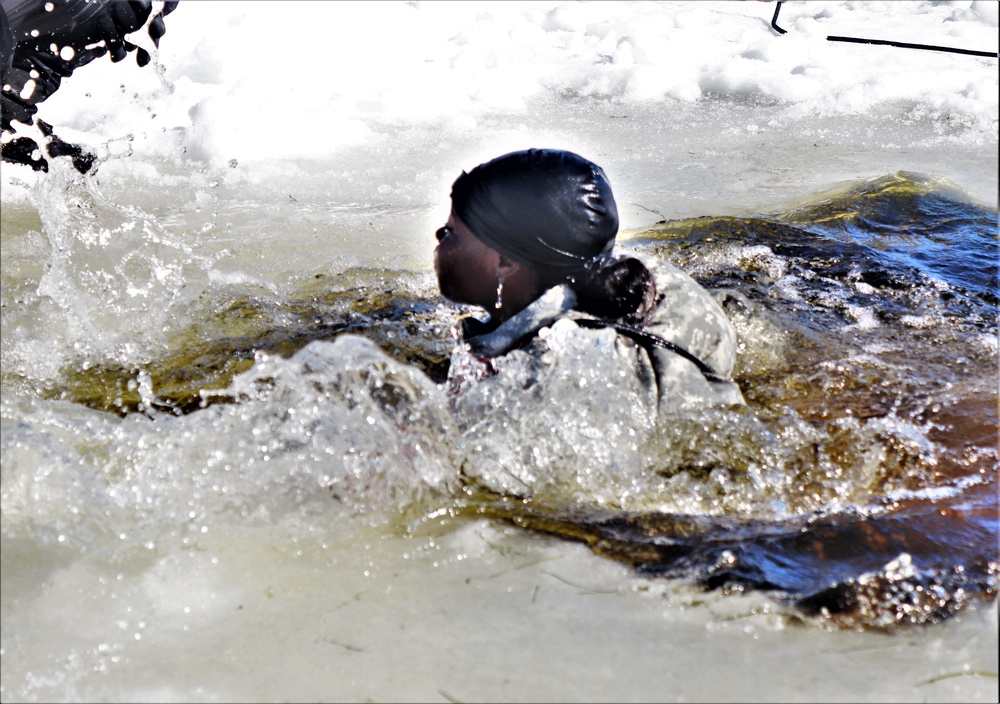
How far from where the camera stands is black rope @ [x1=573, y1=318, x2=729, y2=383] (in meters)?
2.73

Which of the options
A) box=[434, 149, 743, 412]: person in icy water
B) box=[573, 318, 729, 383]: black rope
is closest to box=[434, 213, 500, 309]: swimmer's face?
box=[434, 149, 743, 412]: person in icy water

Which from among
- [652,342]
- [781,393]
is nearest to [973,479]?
[781,393]

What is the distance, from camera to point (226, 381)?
10.6 ft

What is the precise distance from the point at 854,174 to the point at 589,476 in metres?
4.01

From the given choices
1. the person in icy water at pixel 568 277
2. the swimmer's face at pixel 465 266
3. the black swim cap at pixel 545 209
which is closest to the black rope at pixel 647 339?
the person in icy water at pixel 568 277

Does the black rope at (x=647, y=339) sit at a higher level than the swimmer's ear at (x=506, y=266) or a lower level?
lower

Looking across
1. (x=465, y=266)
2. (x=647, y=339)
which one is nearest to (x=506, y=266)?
(x=465, y=266)

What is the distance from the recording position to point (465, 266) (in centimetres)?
301

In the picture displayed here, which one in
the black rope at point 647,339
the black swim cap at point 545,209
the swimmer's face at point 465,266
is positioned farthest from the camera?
the swimmer's face at point 465,266

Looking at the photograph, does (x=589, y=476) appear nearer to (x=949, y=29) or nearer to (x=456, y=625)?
(x=456, y=625)

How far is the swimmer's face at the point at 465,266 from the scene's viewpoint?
2.98 metres

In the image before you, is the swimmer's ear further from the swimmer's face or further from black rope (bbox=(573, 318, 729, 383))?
black rope (bbox=(573, 318, 729, 383))

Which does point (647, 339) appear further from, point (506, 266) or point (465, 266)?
point (465, 266)

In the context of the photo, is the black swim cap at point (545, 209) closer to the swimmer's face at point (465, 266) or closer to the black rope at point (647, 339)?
the swimmer's face at point (465, 266)
